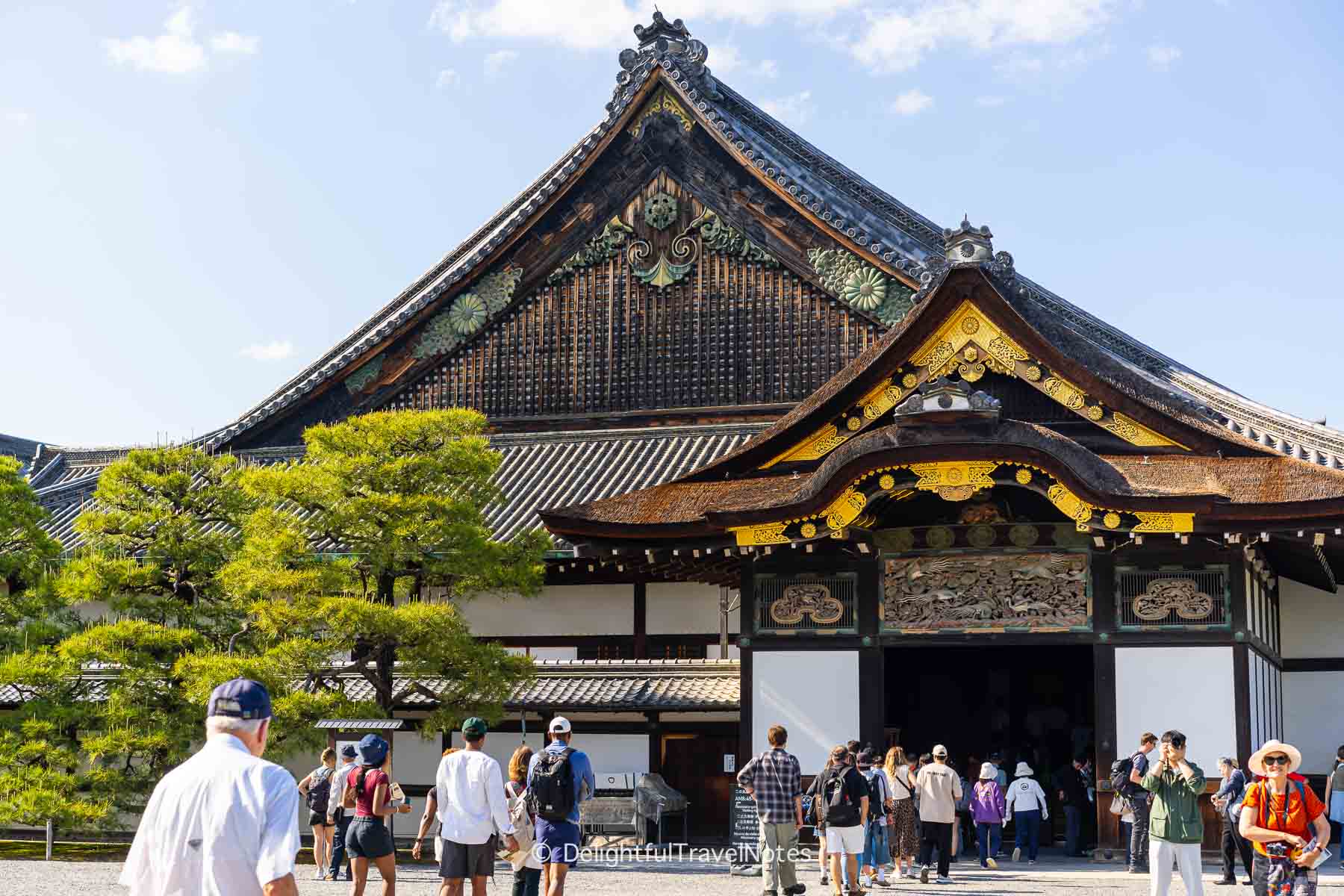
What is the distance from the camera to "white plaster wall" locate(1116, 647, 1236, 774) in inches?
765

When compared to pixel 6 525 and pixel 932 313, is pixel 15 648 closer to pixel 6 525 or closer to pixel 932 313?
pixel 6 525

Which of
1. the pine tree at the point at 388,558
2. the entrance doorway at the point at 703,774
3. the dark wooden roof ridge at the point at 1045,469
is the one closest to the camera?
the dark wooden roof ridge at the point at 1045,469

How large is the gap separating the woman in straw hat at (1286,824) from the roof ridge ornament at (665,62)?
19.9 m

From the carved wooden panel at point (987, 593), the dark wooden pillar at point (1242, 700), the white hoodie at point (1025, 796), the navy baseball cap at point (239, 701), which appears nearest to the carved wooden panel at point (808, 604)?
the carved wooden panel at point (987, 593)

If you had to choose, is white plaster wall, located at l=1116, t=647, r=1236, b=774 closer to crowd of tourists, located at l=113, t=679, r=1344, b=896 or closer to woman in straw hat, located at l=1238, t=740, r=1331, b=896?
crowd of tourists, located at l=113, t=679, r=1344, b=896

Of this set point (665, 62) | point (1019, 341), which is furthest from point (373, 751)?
point (665, 62)

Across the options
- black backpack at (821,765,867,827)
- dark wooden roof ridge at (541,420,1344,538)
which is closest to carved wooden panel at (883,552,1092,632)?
dark wooden roof ridge at (541,420,1344,538)

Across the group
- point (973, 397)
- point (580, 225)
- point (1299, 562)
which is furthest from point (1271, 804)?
point (580, 225)

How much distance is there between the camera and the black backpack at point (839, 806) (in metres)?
15.2

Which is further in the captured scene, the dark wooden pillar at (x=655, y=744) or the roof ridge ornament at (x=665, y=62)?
the roof ridge ornament at (x=665, y=62)

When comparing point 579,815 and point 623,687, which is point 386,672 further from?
point 579,815

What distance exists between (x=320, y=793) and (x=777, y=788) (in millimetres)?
6844

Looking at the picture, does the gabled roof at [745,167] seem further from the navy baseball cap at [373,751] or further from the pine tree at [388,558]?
the navy baseball cap at [373,751]

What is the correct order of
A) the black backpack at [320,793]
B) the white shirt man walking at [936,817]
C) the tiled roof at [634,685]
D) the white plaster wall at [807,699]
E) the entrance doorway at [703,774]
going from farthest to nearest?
the entrance doorway at [703,774] < the tiled roof at [634,685] < the white plaster wall at [807,699] < the black backpack at [320,793] < the white shirt man walking at [936,817]
